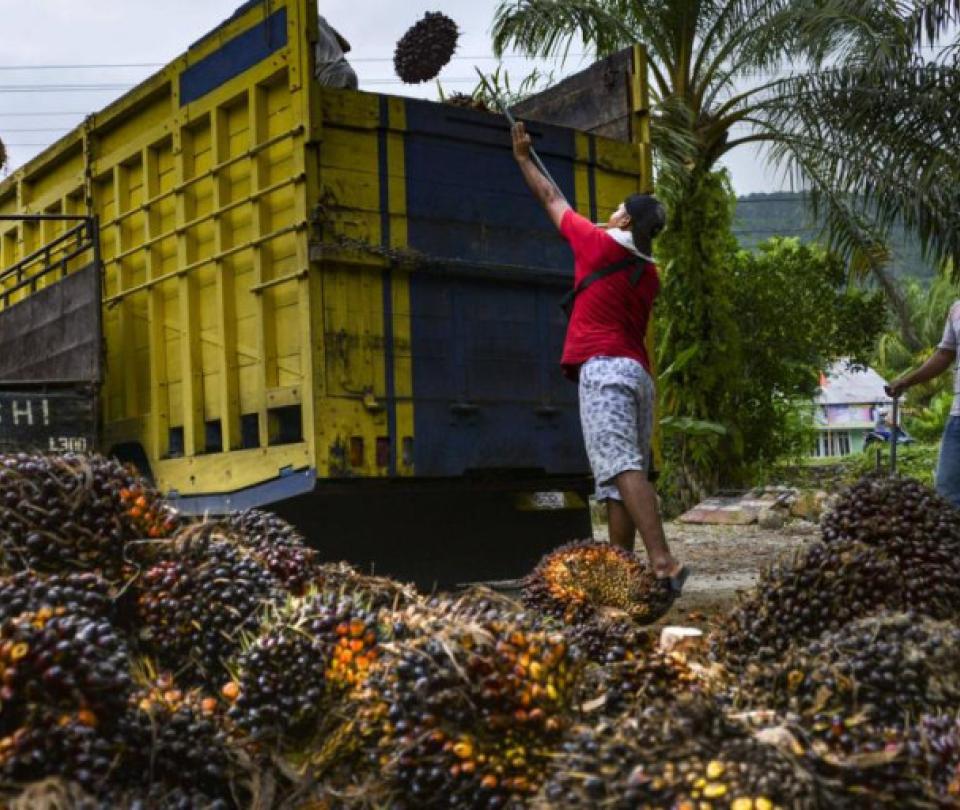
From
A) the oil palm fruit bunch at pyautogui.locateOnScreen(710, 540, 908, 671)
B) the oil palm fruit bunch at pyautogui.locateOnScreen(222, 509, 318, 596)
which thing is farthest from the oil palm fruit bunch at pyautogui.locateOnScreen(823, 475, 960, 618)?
the oil palm fruit bunch at pyautogui.locateOnScreen(222, 509, 318, 596)

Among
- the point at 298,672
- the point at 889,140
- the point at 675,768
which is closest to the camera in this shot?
the point at 675,768

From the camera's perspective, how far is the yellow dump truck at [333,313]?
6.33m

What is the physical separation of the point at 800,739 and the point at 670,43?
15.0m

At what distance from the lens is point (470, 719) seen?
1.87m

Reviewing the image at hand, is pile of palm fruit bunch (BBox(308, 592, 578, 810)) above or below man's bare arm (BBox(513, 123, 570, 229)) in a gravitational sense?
below

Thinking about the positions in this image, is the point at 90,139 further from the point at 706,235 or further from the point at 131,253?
the point at 706,235

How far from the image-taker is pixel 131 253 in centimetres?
788

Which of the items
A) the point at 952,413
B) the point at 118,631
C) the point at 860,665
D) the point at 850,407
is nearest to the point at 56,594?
the point at 118,631

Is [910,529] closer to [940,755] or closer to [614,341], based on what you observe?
[940,755]

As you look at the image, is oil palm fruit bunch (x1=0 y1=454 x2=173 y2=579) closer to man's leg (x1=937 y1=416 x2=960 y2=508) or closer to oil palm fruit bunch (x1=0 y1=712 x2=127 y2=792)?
oil palm fruit bunch (x1=0 y1=712 x2=127 y2=792)

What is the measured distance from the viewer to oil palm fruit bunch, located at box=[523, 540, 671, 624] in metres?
4.55

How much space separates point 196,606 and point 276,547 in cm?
48

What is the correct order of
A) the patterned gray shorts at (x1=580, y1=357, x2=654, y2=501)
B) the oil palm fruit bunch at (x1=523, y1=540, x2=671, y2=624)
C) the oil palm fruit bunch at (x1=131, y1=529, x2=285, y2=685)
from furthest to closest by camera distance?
the patterned gray shorts at (x1=580, y1=357, x2=654, y2=501) → the oil palm fruit bunch at (x1=523, y1=540, x2=671, y2=624) → the oil palm fruit bunch at (x1=131, y1=529, x2=285, y2=685)

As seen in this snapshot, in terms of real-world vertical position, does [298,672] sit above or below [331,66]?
below
